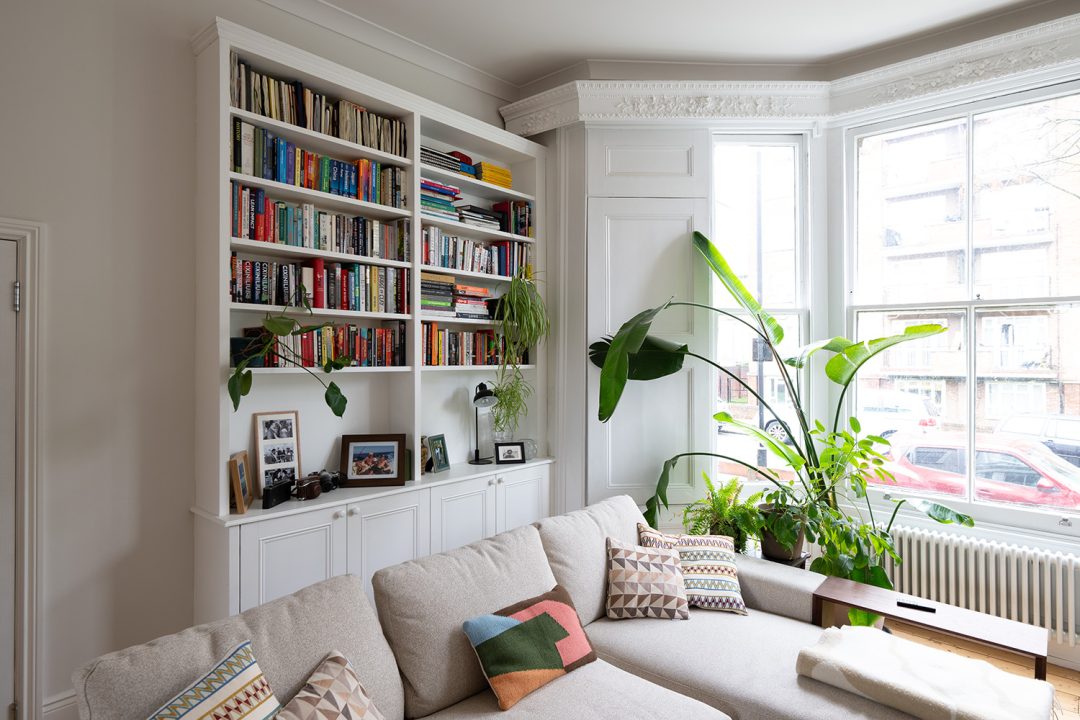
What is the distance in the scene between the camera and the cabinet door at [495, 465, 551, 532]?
344cm

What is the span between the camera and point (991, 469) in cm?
322

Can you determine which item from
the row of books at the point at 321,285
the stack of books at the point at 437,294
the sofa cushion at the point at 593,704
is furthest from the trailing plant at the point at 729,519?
the row of books at the point at 321,285

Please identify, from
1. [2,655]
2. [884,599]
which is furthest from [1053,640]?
[2,655]

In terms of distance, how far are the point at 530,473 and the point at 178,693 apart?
2452 millimetres

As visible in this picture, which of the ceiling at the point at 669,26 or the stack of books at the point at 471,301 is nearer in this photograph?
the ceiling at the point at 669,26

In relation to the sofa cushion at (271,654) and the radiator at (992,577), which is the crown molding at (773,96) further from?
the sofa cushion at (271,654)

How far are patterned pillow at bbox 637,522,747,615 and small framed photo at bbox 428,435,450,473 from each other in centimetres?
123

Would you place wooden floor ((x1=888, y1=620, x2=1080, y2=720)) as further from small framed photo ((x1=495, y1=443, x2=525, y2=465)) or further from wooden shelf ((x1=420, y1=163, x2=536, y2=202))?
wooden shelf ((x1=420, y1=163, x2=536, y2=202))

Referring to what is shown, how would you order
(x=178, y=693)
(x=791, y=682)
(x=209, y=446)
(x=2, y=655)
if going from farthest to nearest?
(x=209, y=446) → (x=2, y=655) → (x=791, y=682) → (x=178, y=693)

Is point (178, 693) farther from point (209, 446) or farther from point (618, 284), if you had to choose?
point (618, 284)

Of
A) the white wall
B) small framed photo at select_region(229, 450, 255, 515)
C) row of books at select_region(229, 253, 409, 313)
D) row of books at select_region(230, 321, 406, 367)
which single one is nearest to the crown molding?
row of books at select_region(229, 253, 409, 313)

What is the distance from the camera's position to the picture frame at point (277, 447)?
2.67 m

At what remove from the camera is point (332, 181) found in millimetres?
2844

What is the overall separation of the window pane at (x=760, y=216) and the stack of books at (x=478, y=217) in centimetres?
Result: 142
